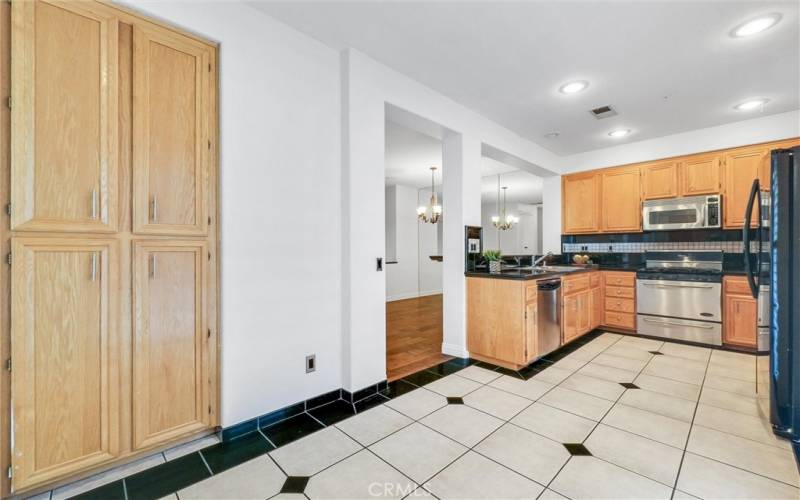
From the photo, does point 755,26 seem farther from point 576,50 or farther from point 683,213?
point 683,213

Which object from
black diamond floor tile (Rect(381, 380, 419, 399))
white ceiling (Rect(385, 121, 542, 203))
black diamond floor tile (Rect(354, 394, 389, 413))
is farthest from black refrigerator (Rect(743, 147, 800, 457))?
white ceiling (Rect(385, 121, 542, 203))

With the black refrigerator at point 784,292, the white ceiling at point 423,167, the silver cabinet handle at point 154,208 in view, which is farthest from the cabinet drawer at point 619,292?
the silver cabinet handle at point 154,208

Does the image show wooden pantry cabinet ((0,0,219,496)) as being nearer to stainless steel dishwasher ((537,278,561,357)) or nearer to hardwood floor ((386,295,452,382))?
hardwood floor ((386,295,452,382))

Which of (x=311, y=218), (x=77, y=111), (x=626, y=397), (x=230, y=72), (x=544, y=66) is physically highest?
(x=544, y=66)

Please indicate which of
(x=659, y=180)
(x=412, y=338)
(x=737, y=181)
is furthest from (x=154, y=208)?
(x=737, y=181)

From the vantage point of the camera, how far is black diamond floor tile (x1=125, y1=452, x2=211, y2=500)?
5.10 ft

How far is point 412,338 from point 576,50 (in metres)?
3.30

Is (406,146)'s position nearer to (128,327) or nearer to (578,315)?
(578,315)

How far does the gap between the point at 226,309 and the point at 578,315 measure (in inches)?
147

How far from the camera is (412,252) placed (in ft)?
26.1

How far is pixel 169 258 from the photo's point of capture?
1.87 metres

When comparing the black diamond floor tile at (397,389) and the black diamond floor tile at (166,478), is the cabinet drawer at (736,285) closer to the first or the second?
the black diamond floor tile at (397,389)

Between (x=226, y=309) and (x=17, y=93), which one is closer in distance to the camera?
(x=17, y=93)

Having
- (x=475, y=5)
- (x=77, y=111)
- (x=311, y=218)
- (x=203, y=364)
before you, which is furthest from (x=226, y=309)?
(x=475, y=5)
